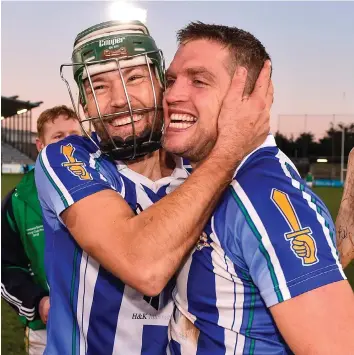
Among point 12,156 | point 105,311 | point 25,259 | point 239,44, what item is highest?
point 239,44

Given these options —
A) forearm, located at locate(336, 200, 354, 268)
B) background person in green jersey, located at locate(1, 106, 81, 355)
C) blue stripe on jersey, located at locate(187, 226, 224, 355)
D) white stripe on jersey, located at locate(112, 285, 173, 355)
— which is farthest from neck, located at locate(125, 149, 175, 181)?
background person in green jersey, located at locate(1, 106, 81, 355)

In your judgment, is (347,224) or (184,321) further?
(347,224)

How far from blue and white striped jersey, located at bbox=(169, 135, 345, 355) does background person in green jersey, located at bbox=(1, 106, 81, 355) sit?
1.90 meters

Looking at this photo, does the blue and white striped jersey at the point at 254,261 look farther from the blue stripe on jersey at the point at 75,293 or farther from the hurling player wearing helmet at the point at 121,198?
the blue stripe on jersey at the point at 75,293

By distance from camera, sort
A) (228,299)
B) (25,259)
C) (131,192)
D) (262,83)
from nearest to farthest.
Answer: (228,299), (262,83), (131,192), (25,259)

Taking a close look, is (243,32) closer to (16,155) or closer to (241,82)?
(241,82)

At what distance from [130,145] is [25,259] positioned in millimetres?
1822

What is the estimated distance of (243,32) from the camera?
213 centimetres

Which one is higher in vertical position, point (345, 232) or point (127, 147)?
point (127, 147)

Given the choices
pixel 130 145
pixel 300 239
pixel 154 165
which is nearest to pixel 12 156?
pixel 154 165

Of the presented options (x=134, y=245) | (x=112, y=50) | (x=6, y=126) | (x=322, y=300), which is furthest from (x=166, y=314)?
(x=6, y=126)

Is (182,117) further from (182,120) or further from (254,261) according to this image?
(254,261)

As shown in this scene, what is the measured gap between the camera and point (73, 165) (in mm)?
2082

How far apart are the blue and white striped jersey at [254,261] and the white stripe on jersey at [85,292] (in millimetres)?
352
